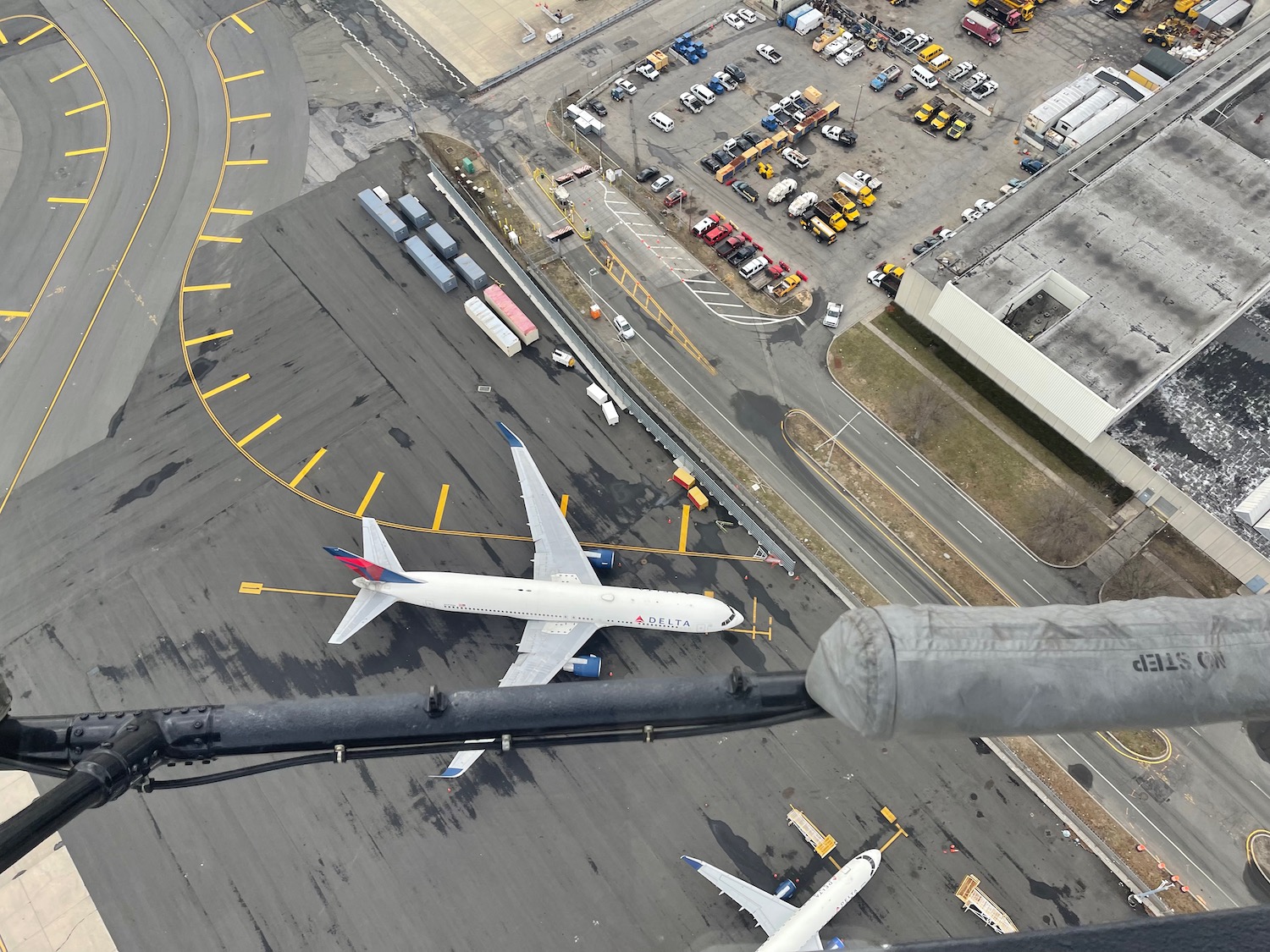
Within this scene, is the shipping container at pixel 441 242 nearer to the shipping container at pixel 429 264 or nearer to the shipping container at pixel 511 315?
the shipping container at pixel 429 264

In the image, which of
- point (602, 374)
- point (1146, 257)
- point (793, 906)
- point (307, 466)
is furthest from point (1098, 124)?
point (307, 466)

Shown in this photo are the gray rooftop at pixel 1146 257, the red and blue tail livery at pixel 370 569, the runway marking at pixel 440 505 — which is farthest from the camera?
the gray rooftop at pixel 1146 257

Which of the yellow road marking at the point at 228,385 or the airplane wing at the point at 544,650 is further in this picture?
the yellow road marking at the point at 228,385

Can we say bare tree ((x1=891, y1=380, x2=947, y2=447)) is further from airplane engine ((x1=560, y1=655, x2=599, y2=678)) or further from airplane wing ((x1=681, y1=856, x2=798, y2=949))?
airplane wing ((x1=681, y1=856, x2=798, y2=949))

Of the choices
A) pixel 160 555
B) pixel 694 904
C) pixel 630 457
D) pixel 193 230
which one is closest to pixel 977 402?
pixel 630 457

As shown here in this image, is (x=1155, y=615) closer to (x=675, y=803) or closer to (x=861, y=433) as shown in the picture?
(x=675, y=803)

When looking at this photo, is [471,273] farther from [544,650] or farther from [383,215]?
[544,650]

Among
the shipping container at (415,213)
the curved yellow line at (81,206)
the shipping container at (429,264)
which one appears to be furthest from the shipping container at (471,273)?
the curved yellow line at (81,206)
